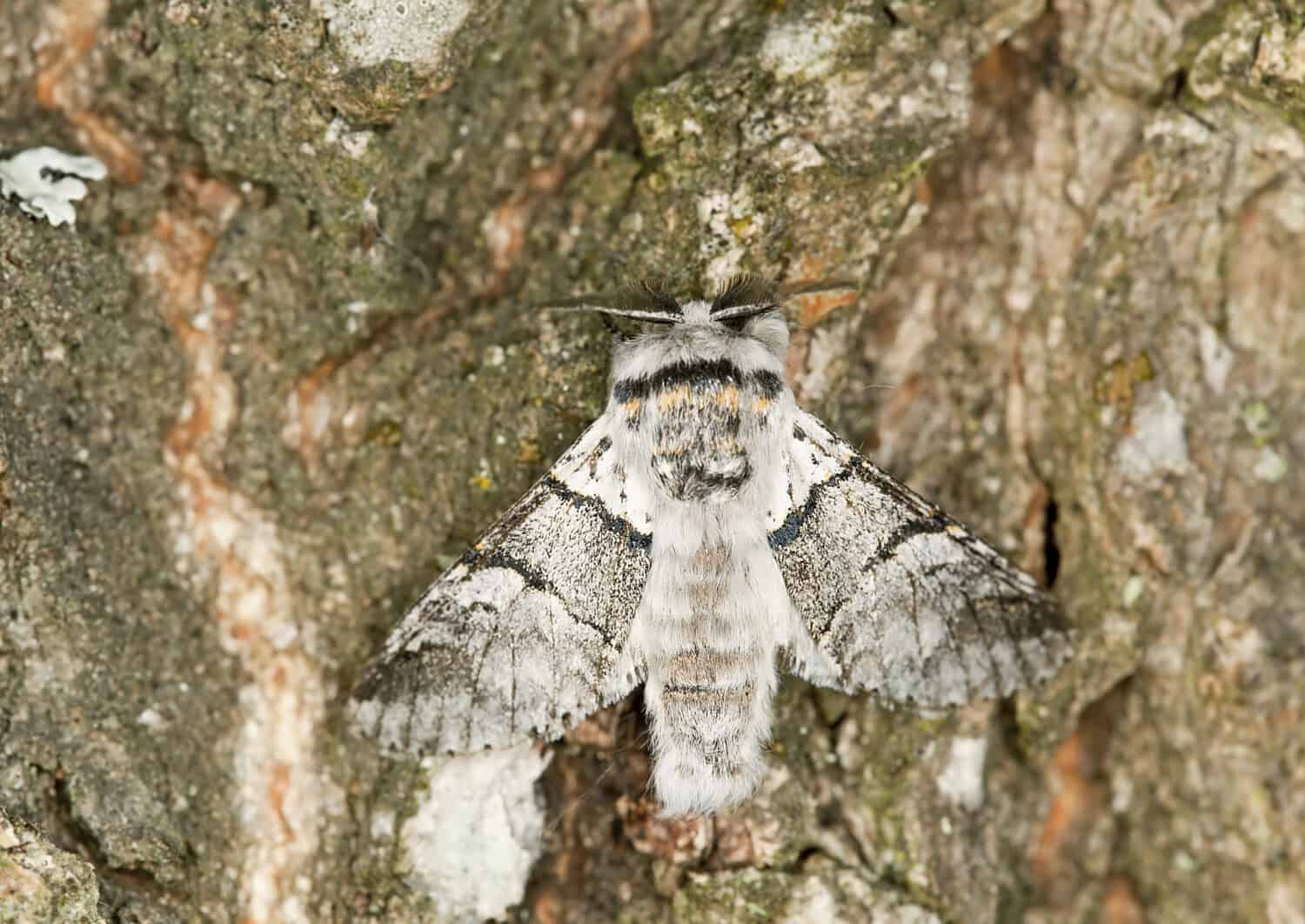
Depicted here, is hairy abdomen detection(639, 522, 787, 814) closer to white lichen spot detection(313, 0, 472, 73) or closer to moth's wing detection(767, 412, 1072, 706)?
moth's wing detection(767, 412, 1072, 706)

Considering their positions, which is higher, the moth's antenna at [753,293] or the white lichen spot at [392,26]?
the white lichen spot at [392,26]

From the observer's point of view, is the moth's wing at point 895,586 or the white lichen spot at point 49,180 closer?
the white lichen spot at point 49,180

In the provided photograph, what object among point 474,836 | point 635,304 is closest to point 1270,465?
point 635,304

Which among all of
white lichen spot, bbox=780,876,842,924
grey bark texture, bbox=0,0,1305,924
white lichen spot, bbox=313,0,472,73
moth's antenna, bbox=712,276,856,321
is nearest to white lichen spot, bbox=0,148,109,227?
grey bark texture, bbox=0,0,1305,924

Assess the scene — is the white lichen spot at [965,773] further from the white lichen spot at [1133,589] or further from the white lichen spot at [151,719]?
the white lichen spot at [151,719]

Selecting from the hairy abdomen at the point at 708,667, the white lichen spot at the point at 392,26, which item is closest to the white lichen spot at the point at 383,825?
the hairy abdomen at the point at 708,667
